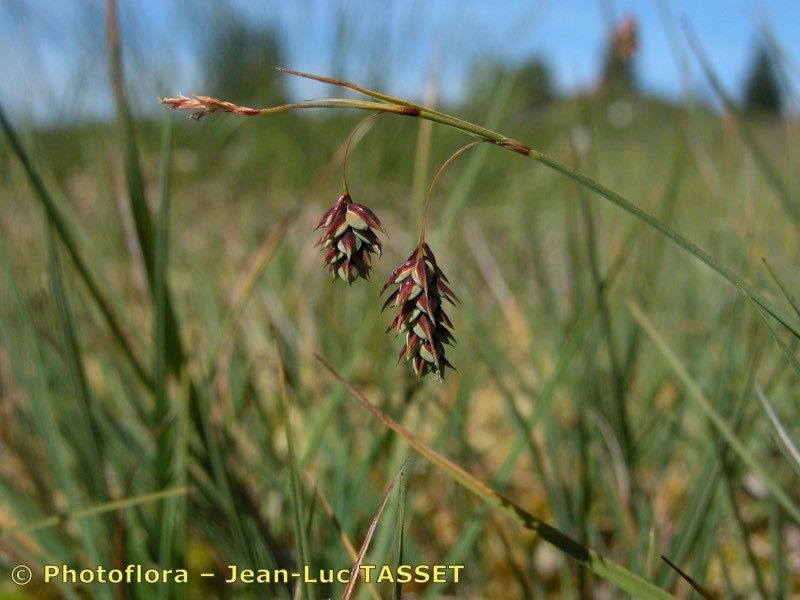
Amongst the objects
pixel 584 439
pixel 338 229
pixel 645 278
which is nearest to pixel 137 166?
pixel 338 229

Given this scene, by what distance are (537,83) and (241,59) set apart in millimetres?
2045

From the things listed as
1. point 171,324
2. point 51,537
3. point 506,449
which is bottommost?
point 506,449

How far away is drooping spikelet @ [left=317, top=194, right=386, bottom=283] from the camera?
0.39 m

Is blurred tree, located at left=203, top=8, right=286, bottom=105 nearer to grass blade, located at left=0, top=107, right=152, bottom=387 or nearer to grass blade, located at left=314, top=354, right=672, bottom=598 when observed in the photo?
grass blade, located at left=0, top=107, right=152, bottom=387

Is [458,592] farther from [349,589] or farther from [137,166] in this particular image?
[137,166]

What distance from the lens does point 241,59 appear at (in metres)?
3.27

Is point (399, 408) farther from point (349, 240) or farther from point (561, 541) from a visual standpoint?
point (349, 240)

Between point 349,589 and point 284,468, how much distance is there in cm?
44

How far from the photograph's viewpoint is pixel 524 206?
1.18m

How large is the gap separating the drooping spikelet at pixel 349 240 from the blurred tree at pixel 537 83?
4089 mm

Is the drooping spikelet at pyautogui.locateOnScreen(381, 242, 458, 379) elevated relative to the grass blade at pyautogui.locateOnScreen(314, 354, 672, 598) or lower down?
elevated

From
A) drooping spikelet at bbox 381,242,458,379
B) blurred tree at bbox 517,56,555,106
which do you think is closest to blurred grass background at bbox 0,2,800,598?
drooping spikelet at bbox 381,242,458,379

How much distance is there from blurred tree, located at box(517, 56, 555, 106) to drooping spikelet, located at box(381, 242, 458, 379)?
161 inches

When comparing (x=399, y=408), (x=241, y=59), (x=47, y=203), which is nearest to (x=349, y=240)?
(x=47, y=203)
